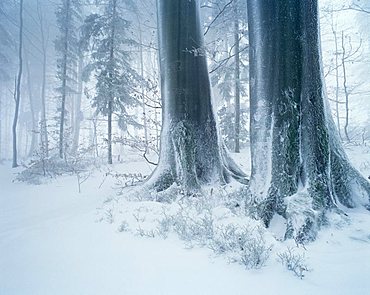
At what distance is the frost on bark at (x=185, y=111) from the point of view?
4.82m

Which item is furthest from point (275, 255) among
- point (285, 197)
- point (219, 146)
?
point (219, 146)

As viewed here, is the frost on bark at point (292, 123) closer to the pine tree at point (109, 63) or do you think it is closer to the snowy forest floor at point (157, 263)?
the snowy forest floor at point (157, 263)

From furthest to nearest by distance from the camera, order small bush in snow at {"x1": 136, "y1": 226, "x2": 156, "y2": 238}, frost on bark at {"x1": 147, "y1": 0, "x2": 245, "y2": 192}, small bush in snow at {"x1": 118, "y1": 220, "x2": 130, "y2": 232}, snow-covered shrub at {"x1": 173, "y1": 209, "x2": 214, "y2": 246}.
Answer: frost on bark at {"x1": 147, "y1": 0, "x2": 245, "y2": 192}, small bush in snow at {"x1": 118, "y1": 220, "x2": 130, "y2": 232}, small bush in snow at {"x1": 136, "y1": 226, "x2": 156, "y2": 238}, snow-covered shrub at {"x1": 173, "y1": 209, "x2": 214, "y2": 246}

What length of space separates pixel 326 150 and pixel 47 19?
95.4ft

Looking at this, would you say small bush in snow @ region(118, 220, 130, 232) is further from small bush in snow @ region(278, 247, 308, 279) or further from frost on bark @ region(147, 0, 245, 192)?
small bush in snow @ region(278, 247, 308, 279)

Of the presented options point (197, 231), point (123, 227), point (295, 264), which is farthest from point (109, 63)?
point (295, 264)

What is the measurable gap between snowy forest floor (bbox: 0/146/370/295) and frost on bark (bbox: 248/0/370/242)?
1.22 feet

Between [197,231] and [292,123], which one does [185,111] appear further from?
[197,231]

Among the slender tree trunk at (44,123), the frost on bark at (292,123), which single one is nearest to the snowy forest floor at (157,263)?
the frost on bark at (292,123)

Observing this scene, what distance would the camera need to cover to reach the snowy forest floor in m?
1.85

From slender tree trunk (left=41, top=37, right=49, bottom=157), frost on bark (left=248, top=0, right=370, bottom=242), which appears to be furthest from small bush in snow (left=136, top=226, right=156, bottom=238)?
slender tree trunk (left=41, top=37, right=49, bottom=157)

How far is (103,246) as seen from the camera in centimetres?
284

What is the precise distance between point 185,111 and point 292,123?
2.36 m

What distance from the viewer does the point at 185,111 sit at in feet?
16.4
